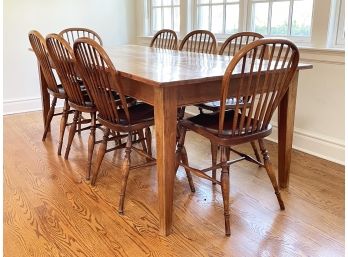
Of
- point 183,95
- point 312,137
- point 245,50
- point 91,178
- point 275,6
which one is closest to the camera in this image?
point 245,50

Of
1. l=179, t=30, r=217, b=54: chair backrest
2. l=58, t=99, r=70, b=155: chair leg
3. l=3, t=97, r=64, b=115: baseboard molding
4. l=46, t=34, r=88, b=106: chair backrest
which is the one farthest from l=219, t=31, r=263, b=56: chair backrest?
l=3, t=97, r=64, b=115: baseboard molding

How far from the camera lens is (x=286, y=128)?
6.72 feet

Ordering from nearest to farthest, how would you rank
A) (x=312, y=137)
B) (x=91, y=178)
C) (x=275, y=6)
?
(x=91, y=178), (x=312, y=137), (x=275, y=6)

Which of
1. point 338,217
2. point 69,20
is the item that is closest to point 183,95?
point 338,217

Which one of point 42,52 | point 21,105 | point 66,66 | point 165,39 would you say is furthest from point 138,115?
point 21,105

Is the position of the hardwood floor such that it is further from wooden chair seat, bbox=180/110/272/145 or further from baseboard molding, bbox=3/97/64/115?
baseboard molding, bbox=3/97/64/115

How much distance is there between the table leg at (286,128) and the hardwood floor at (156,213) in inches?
4.9

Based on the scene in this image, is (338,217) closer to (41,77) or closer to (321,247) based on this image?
(321,247)

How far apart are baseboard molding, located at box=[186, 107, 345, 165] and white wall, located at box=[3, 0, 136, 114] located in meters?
2.70

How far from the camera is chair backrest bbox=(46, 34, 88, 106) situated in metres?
2.29

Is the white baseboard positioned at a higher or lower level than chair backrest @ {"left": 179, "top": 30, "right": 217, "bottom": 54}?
lower

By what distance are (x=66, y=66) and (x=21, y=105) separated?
204 cm

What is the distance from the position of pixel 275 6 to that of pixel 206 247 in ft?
7.03

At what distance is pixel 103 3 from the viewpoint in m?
4.32
